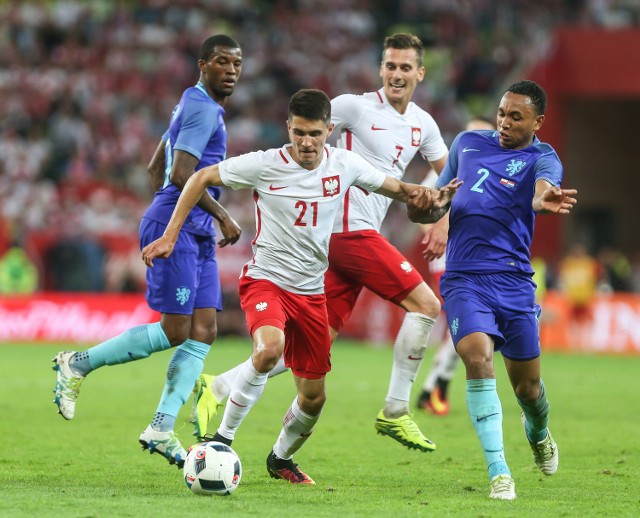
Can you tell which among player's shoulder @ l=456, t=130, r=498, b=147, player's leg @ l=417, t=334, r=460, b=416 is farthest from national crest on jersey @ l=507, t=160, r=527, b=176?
player's leg @ l=417, t=334, r=460, b=416

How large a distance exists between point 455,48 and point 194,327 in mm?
19081

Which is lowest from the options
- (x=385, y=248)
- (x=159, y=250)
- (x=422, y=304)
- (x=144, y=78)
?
(x=422, y=304)

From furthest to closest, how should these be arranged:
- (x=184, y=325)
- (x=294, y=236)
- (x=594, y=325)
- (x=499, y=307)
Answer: (x=594, y=325)
(x=184, y=325)
(x=294, y=236)
(x=499, y=307)

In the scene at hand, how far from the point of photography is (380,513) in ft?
20.0

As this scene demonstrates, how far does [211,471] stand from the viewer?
21.7 feet

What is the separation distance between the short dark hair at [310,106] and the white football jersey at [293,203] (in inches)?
12.2

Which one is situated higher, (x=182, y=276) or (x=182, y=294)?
(x=182, y=276)

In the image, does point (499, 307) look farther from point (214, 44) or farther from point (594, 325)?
point (594, 325)

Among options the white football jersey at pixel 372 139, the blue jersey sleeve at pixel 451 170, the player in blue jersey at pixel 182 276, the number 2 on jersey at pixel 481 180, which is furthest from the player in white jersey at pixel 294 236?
the white football jersey at pixel 372 139

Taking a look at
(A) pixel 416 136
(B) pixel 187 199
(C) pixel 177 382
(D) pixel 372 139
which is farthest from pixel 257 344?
(A) pixel 416 136

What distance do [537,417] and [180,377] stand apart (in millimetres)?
2340

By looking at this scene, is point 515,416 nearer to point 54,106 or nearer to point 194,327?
point 194,327

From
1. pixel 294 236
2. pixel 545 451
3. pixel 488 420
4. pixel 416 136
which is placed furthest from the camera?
pixel 416 136

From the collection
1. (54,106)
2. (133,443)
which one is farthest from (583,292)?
(133,443)
